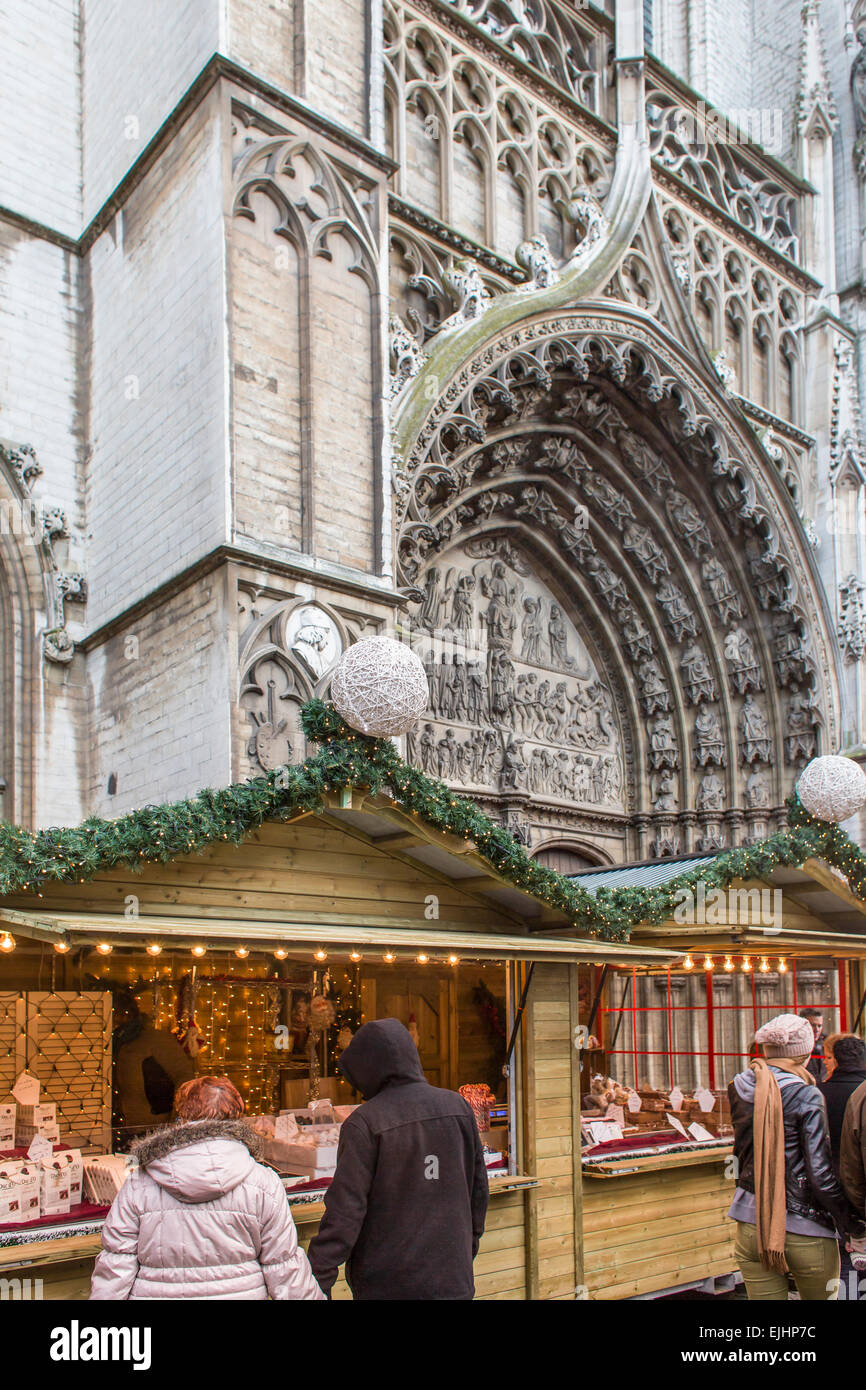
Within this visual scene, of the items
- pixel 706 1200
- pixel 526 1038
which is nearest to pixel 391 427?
pixel 526 1038

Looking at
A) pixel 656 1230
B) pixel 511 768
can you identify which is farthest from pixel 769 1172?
pixel 511 768

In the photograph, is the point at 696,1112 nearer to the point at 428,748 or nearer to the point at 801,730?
the point at 428,748

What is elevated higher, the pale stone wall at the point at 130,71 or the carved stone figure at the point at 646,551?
the pale stone wall at the point at 130,71

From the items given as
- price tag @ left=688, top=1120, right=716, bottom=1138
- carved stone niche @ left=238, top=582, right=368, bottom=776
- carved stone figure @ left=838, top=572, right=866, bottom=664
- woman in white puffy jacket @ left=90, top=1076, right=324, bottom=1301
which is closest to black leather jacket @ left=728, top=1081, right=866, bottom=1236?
woman in white puffy jacket @ left=90, top=1076, right=324, bottom=1301

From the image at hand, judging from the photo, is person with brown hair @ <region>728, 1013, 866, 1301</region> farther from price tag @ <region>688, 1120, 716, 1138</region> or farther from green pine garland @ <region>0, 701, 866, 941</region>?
price tag @ <region>688, 1120, 716, 1138</region>

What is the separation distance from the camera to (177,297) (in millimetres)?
9211

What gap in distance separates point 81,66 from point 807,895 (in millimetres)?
9395

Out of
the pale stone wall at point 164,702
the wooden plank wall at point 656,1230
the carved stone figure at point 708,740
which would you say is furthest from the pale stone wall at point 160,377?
the carved stone figure at point 708,740

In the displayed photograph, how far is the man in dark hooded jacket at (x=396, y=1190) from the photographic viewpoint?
346 centimetres

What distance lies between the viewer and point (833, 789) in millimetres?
7863

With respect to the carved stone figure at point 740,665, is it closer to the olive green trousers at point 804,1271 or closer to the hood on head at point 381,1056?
the olive green trousers at point 804,1271

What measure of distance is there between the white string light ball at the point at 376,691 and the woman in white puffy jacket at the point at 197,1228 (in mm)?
2449
